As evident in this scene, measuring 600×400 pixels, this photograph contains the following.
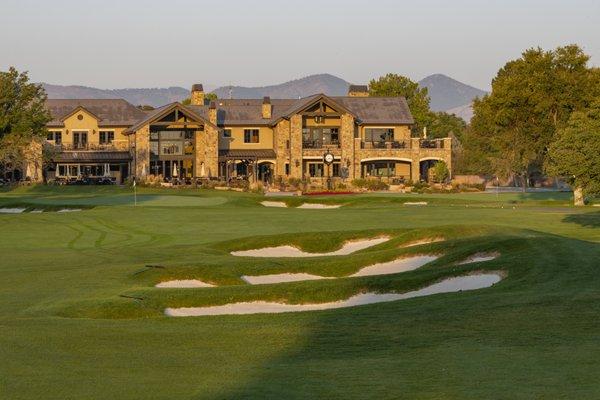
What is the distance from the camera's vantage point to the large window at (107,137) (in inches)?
4594

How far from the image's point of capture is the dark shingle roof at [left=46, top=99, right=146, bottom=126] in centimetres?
11769

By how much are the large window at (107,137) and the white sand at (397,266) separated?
8846 centimetres

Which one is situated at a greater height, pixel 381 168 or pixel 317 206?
pixel 381 168

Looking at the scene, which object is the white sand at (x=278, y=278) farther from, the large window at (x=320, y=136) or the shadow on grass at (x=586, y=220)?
the large window at (x=320, y=136)

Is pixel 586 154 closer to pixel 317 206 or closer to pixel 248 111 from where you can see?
pixel 317 206

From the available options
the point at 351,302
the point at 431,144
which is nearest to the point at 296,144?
the point at 431,144

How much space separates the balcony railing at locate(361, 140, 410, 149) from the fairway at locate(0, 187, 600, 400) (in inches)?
2508

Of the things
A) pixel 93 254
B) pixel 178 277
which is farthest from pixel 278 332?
pixel 93 254

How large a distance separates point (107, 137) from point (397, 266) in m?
89.7

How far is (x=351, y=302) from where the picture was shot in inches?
994

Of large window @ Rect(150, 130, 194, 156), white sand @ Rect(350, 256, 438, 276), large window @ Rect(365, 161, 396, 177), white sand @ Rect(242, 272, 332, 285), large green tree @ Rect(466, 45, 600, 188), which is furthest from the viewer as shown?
large window @ Rect(365, 161, 396, 177)

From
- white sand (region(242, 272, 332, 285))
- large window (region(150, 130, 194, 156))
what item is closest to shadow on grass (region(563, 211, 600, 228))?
white sand (region(242, 272, 332, 285))

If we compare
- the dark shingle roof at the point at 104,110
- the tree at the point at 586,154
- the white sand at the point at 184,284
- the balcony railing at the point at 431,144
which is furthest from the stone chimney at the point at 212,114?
the white sand at the point at 184,284

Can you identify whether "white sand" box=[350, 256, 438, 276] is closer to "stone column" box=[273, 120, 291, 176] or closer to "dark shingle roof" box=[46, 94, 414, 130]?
"dark shingle roof" box=[46, 94, 414, 130]
